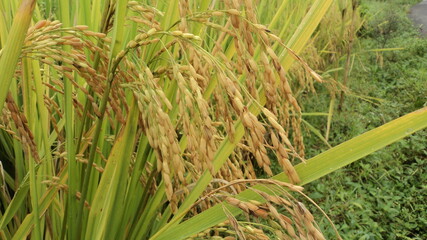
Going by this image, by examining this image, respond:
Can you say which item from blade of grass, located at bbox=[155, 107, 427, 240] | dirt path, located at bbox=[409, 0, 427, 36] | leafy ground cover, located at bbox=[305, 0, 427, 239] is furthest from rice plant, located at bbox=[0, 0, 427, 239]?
dirt path, located at bbox=[409, 0, 427, 36]

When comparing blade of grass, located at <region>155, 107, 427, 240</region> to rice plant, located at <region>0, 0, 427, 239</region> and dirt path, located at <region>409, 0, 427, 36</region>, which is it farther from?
dirt path, located at <region>409, 0, 427, 36</region>

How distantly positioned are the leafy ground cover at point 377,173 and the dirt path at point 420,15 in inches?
112

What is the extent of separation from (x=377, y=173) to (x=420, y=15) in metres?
6.61

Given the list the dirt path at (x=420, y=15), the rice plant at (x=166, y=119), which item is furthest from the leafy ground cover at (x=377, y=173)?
the dirt path at (x=420, y=15)

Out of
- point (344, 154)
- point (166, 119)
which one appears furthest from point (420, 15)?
point (166, 119)

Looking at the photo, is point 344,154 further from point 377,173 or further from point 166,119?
point 377,173

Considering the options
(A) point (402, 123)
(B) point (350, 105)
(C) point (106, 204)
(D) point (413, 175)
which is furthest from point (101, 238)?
(B) point (350, 105)

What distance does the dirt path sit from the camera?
7878 millimetres

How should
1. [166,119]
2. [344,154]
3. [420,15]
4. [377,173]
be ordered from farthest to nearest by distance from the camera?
[420,15], [377,173], [344,154], [166,119]

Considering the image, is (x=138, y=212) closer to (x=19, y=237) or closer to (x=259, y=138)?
(x=19, y=237)

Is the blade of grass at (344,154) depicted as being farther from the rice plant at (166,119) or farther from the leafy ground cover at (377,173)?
the leafy ground cover at (377,173)

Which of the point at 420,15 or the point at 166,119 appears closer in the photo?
the point at 166,119

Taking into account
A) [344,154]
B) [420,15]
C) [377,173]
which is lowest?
[377,173]

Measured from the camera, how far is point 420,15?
883cm
